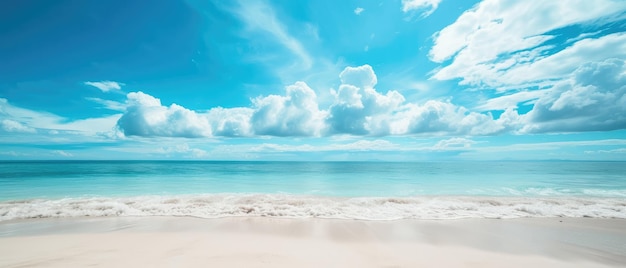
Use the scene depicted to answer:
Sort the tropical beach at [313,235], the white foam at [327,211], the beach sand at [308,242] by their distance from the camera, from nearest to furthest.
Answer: the beach sand at [308,242] < the tropical beach at [313,235] < the white foam at [327,211]

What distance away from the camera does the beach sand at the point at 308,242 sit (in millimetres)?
6141

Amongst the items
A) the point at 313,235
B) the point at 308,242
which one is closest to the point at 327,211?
the point at 313,235

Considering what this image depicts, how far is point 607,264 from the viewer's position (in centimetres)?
630

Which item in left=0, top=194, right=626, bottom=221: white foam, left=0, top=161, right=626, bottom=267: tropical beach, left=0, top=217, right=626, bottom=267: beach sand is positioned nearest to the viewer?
left=0, top=217, right=626, bottom=267: beach sand

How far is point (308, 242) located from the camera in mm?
7586

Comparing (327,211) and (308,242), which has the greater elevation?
(308,242)

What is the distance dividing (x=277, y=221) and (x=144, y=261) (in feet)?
16.5

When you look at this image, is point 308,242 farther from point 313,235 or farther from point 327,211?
point 327,211

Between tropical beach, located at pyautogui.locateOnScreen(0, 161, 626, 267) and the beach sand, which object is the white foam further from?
the beach sand

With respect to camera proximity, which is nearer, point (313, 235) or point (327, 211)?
point (313, 235)

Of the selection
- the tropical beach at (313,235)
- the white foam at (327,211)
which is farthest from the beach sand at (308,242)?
the white foam at (327,211)

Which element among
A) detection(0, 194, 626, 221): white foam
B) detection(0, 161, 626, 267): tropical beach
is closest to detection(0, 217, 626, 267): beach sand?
detection(0, 161, 626, 267): tropical beach

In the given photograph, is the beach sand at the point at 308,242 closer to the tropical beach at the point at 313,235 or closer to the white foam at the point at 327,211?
the tropical beach at the point at 313,235

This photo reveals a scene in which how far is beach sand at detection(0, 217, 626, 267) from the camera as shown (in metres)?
6.14
